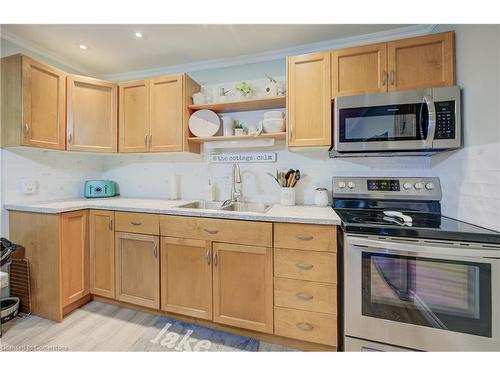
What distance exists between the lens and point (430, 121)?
4.29ft

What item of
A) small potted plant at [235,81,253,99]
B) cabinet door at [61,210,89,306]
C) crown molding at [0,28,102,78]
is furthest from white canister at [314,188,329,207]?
crown molding at [0,28,102,78]

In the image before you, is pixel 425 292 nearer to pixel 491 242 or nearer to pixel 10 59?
pixel 491 242

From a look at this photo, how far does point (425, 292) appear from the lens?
1.10 m

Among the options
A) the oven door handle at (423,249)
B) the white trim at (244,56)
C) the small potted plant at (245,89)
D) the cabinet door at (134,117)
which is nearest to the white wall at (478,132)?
the oven door handle at (423,249)

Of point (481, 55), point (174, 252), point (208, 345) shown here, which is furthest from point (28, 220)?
point (481, 55)

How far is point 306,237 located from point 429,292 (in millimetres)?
668

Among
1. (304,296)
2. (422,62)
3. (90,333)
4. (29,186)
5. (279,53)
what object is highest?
(279,53)

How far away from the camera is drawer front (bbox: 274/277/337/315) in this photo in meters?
1.33

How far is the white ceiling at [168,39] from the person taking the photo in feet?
5.54

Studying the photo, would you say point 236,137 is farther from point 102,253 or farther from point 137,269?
point 102,253

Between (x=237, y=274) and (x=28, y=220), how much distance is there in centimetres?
181

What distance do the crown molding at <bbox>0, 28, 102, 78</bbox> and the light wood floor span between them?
92.4 inches

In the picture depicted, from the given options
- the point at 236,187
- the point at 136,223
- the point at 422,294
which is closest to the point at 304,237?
the point at 422,294

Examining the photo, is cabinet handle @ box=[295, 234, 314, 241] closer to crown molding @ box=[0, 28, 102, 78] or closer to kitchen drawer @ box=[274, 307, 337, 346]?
kitchen drawer @ box=[274, 307, 337, 346]
